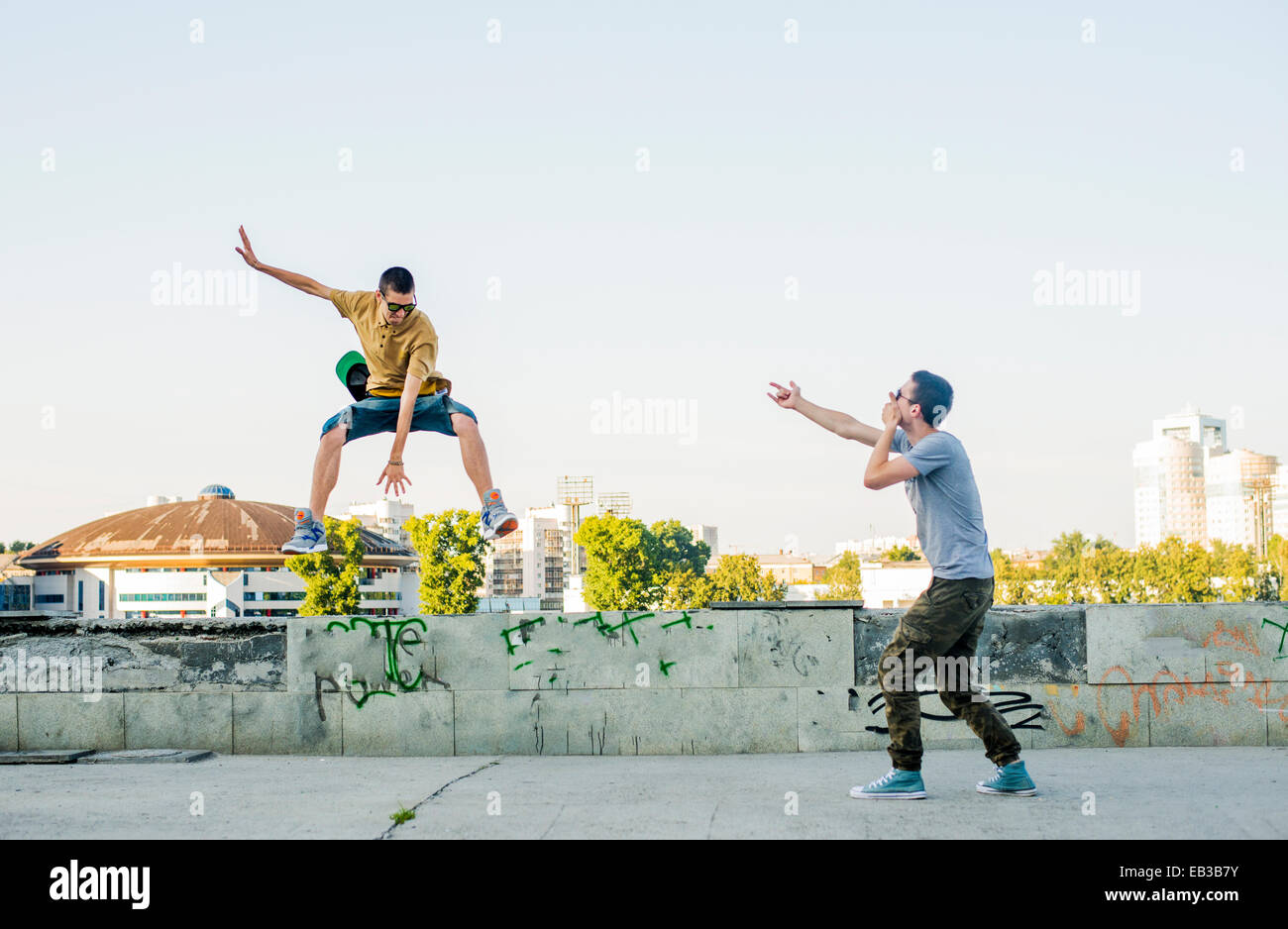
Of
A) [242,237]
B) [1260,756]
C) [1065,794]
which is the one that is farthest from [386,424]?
[1260,756]

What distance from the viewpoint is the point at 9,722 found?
8.26 meters

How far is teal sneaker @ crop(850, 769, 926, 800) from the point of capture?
5824 millimetres

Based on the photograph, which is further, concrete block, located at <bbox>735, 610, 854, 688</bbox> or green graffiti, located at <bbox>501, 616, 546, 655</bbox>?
green graffiti, located at <bbox>501, 616, 546, 655</bbox>

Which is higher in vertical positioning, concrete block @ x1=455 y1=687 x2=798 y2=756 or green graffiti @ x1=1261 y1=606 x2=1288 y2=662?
green graffiti @ x1=1261 y1=606 x2=1288 y2=662

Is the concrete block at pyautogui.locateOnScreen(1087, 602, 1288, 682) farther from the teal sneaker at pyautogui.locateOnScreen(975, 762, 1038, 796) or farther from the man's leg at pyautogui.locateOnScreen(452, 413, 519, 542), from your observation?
the man's leg at pyautogui.locateOnScreen(452, 413, 519, 542)

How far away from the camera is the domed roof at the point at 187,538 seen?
124250 mm

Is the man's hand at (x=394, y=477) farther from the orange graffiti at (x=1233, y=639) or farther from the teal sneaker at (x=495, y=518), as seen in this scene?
the orange graffiti at (x=1233, y=639)

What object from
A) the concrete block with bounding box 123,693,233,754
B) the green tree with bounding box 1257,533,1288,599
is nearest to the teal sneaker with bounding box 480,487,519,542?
the concrete block with bounding box 123,693,233,754

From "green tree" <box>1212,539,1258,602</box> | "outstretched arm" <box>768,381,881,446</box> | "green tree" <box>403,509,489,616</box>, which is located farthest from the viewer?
"green tree" <box>1212,539,1258,602</box>

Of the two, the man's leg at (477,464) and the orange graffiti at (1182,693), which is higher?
the man's leg at (477,464)

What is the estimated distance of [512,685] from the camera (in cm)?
811

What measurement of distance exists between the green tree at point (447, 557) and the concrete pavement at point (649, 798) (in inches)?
2366

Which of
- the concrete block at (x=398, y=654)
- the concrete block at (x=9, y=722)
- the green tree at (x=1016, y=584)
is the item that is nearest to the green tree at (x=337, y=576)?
the green tree at (x=1016, y=584)

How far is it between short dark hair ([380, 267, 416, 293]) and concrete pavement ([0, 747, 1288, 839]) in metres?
2.97
